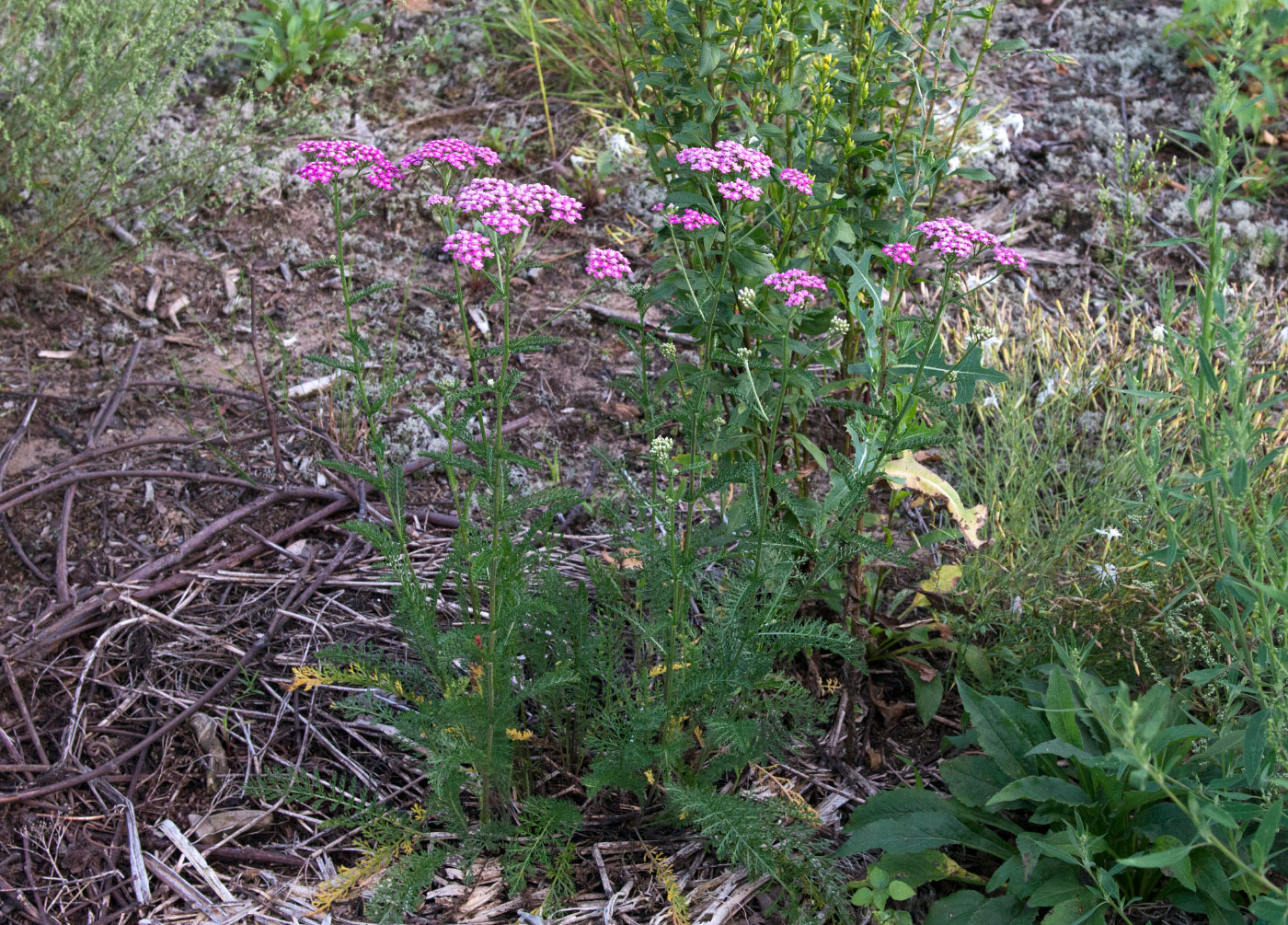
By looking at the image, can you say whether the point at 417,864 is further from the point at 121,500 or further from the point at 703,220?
the point at 121,500

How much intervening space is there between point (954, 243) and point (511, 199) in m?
0.75

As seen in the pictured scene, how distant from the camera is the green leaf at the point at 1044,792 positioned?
1.81 m

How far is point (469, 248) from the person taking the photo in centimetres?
154

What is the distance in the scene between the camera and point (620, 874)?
6.39 ft

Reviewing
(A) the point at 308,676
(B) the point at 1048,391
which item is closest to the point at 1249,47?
(B) the point at 1048,391

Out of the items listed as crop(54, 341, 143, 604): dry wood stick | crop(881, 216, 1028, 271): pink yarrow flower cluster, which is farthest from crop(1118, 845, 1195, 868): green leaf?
crop(54, 341, 143, 604): dry wood stick

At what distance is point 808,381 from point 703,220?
1.45 ft

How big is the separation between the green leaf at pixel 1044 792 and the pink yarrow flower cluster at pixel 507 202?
126 centimetres

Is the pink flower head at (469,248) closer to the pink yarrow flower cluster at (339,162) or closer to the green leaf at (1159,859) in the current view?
the pink yarrow flower cluster at (339,162)

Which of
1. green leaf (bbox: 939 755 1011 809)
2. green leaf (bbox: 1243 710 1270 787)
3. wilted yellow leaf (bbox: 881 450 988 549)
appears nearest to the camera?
green leaf (bbox: 1243 710 1270 787)

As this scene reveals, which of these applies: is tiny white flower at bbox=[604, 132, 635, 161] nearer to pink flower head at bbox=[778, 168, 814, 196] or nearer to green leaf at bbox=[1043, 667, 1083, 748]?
pink flower head at bbox=[778, 168, 814, 196]

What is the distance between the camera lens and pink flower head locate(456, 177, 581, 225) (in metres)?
1.57

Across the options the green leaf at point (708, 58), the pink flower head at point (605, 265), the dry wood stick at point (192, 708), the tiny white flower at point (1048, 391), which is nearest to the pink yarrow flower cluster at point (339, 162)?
the pink flower head at point (605, 265)

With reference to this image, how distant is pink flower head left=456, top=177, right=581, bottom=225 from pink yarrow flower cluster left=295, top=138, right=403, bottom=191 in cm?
18
